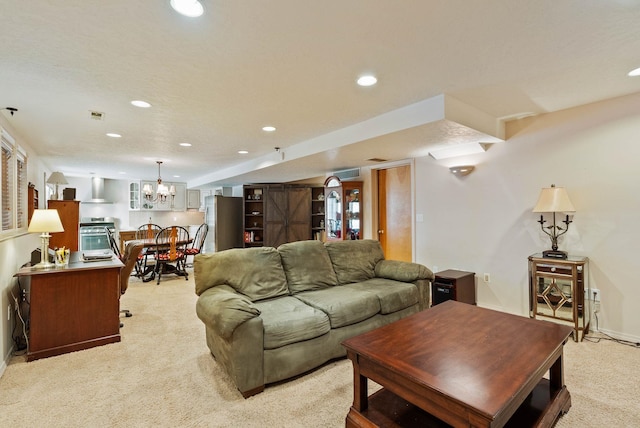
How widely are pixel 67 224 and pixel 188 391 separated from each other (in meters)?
4.42

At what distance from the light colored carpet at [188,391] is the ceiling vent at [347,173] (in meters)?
3.67

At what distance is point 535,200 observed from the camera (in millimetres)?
3398

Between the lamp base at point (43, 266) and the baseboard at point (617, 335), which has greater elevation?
the lamp base at point (43, 266)

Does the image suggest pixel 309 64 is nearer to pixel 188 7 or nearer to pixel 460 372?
pixel 188 7

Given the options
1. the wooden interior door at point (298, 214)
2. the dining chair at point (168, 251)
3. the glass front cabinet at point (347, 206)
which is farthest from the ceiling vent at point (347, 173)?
the dining chair at point (168, 251)

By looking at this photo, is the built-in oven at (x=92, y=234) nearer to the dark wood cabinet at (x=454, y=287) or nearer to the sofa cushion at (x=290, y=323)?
the sofa cushion at (x=290, y=323)

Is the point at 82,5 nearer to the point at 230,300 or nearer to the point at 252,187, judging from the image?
the point at 230,300

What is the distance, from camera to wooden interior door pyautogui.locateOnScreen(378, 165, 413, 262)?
4871 millimetres

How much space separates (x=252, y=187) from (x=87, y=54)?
563 cm

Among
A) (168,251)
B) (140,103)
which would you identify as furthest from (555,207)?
(168,251)

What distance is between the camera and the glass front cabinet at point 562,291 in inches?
113

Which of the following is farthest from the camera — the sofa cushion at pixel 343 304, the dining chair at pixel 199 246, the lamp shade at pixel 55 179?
the dining chair at pixel 199 246

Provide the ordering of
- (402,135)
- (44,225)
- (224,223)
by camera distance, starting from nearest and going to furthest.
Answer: (44,225) → (402,135) → (224,223)

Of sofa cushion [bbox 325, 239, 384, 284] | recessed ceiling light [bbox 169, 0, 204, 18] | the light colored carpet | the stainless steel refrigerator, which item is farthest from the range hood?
recessed ceiling light [bbox 169, 0, 204, 18]
